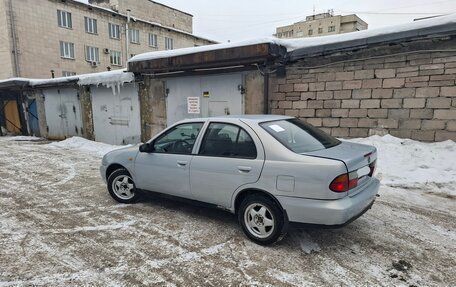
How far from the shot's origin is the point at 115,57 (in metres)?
32.8

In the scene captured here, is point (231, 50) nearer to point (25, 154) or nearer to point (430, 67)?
point (430, 67)

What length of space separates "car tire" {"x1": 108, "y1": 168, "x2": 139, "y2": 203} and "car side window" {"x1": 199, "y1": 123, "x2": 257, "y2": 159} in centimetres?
168

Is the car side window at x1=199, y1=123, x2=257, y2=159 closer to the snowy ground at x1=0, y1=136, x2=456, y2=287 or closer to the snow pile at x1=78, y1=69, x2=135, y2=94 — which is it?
the snowy ground at x1=0, y1=136, x2=456, y2=287

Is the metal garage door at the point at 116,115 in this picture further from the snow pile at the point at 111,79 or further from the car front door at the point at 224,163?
the car front door at the point at 224,163

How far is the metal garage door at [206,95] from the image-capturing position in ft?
29.2

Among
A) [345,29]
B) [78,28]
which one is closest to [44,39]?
[78,28]

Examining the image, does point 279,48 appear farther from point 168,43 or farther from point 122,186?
point 168,43

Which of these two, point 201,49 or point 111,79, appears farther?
point 111,79

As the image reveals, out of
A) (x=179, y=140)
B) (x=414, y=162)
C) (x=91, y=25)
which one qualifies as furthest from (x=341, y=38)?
(x=91, y=25)

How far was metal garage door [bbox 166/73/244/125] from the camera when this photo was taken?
29.2 ft

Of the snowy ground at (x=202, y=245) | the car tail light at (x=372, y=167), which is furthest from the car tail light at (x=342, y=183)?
the car tail light at (x=372, y=167)

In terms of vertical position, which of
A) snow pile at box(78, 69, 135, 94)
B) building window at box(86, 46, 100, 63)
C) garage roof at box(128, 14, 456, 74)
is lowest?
snow pile at box(78, 69, 135, 94)

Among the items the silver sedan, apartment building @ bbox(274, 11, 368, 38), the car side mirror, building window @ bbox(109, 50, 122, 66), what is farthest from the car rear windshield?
apartment building @ bbox(274, 11, 368, 38)

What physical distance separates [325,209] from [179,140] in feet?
7.44
